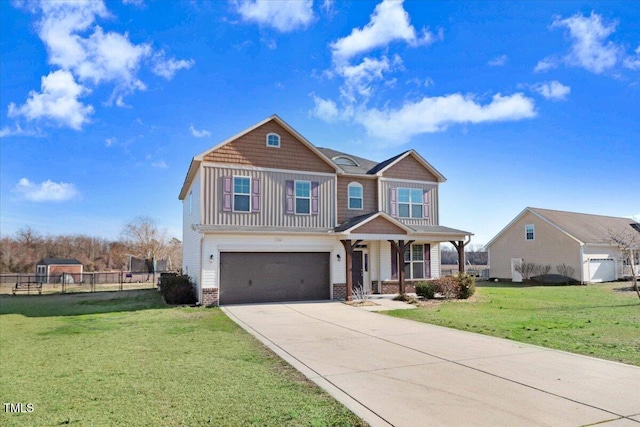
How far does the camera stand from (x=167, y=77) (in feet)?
53.2

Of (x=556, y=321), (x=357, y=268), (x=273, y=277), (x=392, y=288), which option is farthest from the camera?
(x=392, y=288)

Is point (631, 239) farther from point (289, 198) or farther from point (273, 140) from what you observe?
point (273, 140)

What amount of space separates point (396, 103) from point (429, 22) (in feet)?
11.1

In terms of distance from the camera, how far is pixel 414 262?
21359 mm

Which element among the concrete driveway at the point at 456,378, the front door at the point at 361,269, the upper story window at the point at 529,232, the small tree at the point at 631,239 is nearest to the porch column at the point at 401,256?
the front door at the point at 361,269

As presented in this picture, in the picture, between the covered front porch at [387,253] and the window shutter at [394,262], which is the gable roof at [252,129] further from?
the window shutter at [394,262]

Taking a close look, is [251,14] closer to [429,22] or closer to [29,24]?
[429,22]

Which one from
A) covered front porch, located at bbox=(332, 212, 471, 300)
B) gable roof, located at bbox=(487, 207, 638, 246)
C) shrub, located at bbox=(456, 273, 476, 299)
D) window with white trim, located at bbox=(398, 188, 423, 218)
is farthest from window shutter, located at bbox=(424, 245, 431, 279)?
gable roof, located at bbox=(487, 207, 638, 246)

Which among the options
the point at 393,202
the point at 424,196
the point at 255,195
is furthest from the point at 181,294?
the point at 424,196

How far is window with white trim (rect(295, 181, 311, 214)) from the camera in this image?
61.4 ft

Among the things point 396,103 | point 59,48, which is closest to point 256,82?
point 396,103

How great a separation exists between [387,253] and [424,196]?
12.8 feet

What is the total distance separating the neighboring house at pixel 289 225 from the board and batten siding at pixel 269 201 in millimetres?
41

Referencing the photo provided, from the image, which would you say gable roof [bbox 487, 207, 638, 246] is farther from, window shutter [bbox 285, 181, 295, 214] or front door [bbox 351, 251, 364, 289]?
window shutter [bbox 285, 181, 295, 214]
